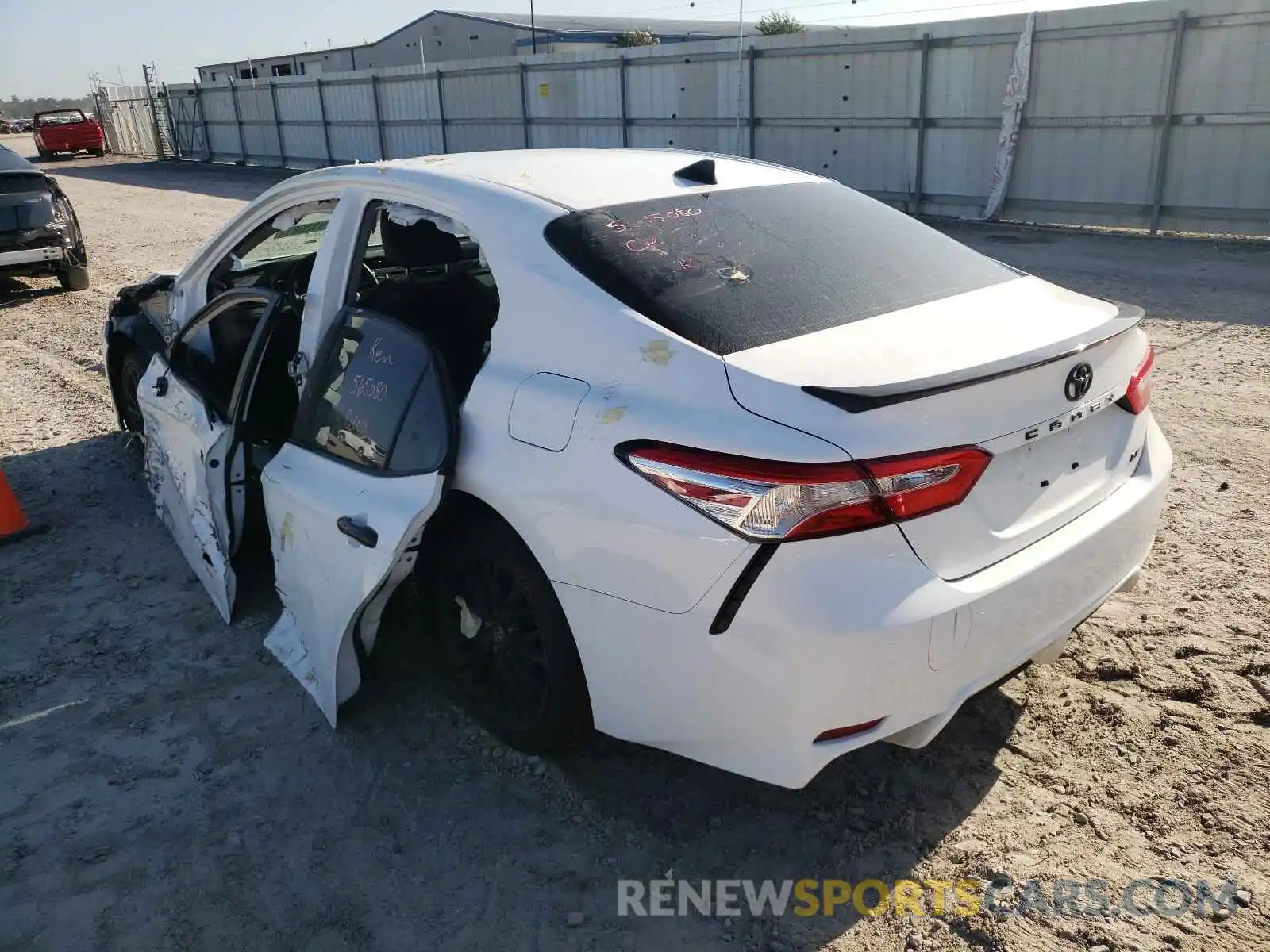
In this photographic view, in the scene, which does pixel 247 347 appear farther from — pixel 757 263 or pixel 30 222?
pixel 30 222

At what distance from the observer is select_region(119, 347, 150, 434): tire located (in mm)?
5242

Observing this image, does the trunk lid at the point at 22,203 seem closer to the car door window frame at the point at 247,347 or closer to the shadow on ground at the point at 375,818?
the car door window frame at the point at 247,347

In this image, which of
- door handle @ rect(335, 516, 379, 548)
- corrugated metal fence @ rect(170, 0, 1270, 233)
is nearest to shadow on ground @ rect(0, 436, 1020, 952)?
door handle @ rect(335, 516, 379, 548)

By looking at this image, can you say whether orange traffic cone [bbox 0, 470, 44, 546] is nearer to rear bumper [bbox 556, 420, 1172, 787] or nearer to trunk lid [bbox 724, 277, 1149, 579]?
Answer: rear bumper [bbox 556, 420, 1172, 787]

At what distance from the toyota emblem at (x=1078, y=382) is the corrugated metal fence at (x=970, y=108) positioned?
36.9ft

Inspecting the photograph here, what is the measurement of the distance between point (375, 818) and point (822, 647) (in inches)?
57.5

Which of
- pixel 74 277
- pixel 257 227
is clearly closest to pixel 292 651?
pixel 257 227

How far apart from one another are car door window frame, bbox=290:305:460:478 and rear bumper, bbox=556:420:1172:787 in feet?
1.85

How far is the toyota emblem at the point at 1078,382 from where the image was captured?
248 cm

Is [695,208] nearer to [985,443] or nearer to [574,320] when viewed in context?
[574,320]

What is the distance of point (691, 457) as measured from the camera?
7.34ft

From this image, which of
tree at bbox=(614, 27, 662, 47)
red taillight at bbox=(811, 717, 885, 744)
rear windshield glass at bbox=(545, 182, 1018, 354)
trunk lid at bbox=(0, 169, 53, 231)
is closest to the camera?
red taillight at bbox=(811, 717, 885, 744)

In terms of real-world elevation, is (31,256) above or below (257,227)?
below

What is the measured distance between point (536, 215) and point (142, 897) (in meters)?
2.10
